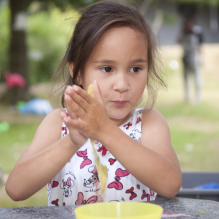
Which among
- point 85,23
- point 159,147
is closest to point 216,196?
point 159,147

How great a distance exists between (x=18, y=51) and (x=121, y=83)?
494 centimetres

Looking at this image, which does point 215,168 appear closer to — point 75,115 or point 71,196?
point 71,196

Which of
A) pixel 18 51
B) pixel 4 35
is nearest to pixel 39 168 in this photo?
pixel 18 51

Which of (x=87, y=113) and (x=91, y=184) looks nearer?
(x=87, y=113)

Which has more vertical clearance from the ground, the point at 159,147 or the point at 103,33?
the point at 103,33

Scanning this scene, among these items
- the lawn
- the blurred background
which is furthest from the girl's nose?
the blurred background

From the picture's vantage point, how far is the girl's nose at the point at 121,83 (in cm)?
114

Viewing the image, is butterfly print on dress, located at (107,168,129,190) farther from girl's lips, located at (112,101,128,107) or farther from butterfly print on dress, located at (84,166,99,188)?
girl's lips, located at (112,101,128,107)

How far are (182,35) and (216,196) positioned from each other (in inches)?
193

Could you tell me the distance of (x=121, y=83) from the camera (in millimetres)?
1139

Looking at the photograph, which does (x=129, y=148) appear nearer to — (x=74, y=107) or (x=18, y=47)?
(x=74, y=107)

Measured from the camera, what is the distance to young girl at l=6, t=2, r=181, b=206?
0.98 meters

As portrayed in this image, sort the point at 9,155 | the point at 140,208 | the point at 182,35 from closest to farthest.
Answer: the point at 140,208 → the point at 9,155 → the point at 182,35

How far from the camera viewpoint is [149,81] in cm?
150
